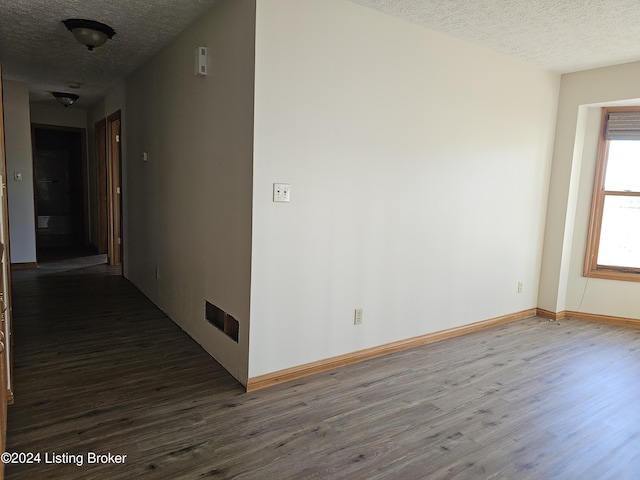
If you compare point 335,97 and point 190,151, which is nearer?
point 335,97

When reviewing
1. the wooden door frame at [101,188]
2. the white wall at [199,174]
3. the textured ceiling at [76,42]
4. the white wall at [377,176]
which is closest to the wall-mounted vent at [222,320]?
the white wall at [199,174]

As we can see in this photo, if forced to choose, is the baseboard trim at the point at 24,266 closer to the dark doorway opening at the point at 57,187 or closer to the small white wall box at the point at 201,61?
the dark doorway opening at the point at 57,187

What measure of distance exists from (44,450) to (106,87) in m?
4.81

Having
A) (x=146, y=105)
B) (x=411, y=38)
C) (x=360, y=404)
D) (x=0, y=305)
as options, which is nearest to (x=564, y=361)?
(x=360, y=404)

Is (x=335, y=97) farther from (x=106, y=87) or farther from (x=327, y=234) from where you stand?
(x=106, y=87)

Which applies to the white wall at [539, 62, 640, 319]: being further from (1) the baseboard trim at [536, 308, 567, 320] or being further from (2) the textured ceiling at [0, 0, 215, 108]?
(2) the textured ceiling at [0, 0, 215, 108]

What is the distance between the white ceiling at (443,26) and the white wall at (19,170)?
1432 mm

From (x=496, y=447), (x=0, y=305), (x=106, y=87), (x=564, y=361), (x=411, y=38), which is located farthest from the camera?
(x=106, y=87)

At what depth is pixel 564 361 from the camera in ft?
10.8

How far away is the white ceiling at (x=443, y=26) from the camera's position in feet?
8.92

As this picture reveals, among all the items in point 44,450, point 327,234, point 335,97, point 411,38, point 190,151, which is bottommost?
point 44,450

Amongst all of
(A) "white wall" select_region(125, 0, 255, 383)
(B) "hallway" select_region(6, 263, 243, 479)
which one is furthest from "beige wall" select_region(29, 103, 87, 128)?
(B) "hallway" select_region(6, 263, 243, 479)

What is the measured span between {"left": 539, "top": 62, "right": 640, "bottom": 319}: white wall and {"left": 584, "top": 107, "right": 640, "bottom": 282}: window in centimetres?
7

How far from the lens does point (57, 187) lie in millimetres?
8945
